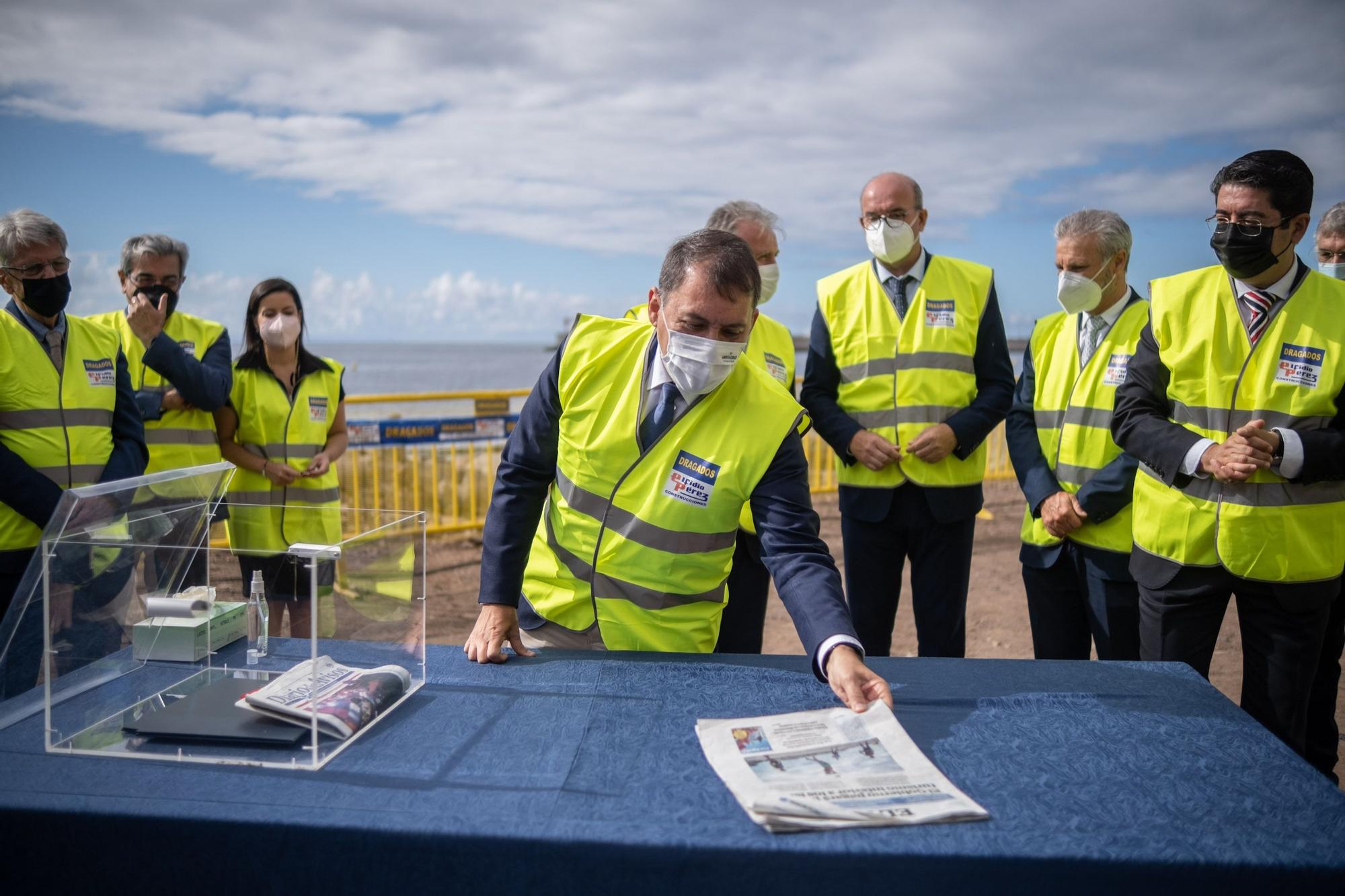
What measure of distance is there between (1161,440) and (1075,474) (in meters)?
0.68

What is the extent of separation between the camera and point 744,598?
3.88 m

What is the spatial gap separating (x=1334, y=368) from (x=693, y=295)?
6.74 ft

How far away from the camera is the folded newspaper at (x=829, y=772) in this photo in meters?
1.61

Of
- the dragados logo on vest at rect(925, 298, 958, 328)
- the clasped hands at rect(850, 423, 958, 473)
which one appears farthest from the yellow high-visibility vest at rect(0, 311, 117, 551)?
the dragados logo on vest at rect(925, 298, 958, 328)

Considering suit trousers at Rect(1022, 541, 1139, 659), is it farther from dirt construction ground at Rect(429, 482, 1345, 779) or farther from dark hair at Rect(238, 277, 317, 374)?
dark hair at Rect(238, 277, 317, 374)

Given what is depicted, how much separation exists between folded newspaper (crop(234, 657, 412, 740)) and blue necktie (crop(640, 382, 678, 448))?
0.89 metres

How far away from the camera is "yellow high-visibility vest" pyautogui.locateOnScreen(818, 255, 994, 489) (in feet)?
12.9

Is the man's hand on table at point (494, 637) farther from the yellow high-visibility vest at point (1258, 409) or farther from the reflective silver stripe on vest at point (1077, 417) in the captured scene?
the reflective silver stripe on vest at point (1077, 417)

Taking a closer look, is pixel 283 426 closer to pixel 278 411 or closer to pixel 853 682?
pixel 278 411

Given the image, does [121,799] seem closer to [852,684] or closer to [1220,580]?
[852,684]

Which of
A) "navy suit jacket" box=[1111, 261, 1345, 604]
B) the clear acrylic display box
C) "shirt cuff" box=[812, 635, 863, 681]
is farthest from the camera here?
"navy suit jacket" box=[1111, 261, 1345, 604]

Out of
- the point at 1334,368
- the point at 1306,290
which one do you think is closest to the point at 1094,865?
the point at 1334,368

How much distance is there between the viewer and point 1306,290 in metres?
2.87

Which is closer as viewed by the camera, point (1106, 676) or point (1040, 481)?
point (1106, 676)
